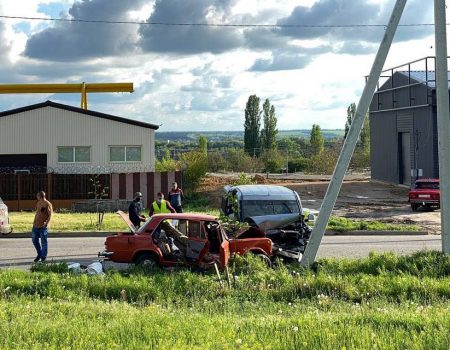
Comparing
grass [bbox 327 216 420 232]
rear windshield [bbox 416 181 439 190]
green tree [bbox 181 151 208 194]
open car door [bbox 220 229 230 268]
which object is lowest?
grass [bbox 327 216 420 232]

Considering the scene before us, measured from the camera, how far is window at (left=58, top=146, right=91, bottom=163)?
3366cm

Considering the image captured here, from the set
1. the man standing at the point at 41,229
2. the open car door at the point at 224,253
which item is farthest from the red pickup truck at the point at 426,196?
the open car door at the point at 224,253

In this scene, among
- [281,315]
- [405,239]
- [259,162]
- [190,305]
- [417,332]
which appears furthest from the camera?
[259,162]

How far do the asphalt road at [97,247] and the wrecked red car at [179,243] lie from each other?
2.49 meters

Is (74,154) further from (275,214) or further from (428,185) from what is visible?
(275,214)

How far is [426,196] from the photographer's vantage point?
2938 cm

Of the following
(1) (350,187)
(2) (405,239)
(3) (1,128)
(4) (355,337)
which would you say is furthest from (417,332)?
(1) (350,187)

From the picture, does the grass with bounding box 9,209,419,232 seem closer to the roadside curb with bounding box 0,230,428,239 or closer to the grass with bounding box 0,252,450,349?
the roadside curb with bounding box 0,230,428,239

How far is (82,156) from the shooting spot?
33.7 metres

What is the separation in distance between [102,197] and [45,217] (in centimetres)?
1584

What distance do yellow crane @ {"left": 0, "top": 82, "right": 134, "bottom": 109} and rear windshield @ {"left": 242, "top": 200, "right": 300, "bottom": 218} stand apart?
2471 centimetres

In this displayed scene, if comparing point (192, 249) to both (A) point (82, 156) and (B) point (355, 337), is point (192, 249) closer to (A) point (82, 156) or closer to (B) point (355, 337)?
(B) point (355, 337)

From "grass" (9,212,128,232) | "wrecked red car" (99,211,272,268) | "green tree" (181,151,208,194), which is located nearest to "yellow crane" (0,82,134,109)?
"green tree" (181,151,208,194)

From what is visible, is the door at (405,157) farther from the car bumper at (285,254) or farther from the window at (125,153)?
the car bumper at (285,254)
